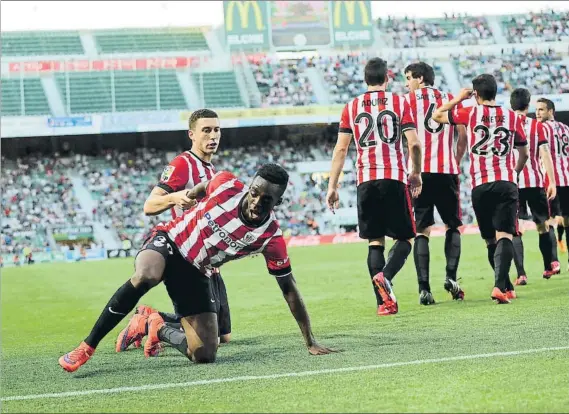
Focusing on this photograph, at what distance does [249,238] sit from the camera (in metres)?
5.76

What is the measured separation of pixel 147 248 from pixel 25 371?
3.80ft

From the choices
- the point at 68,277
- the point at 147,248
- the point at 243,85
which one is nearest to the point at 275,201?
the point at 147,248

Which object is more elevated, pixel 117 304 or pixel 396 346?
pixel 117 304

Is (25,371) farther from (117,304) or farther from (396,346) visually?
(396,346)

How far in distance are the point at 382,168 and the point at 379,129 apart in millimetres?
361

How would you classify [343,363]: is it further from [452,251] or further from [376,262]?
[452,251]

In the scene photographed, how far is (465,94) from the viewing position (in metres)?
8.32

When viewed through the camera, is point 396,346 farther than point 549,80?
No

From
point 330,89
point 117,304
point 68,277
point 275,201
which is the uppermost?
point 330,89

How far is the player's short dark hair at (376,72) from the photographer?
28.0 feet

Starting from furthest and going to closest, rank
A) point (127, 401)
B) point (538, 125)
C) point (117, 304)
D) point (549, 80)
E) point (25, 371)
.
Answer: point (549, 80) → point (538, 125) → point (25, 371) → point (117, 304) → point (127, 401)

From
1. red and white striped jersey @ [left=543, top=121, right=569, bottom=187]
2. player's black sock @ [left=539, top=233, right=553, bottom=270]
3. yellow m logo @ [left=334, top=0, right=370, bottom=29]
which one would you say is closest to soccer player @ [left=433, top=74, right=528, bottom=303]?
player's black sock @ [left=539, top=233, right=553, bottom=270]

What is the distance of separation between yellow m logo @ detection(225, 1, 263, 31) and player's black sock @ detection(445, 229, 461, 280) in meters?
37.7

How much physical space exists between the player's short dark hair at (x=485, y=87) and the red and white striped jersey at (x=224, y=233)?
11.6ft
